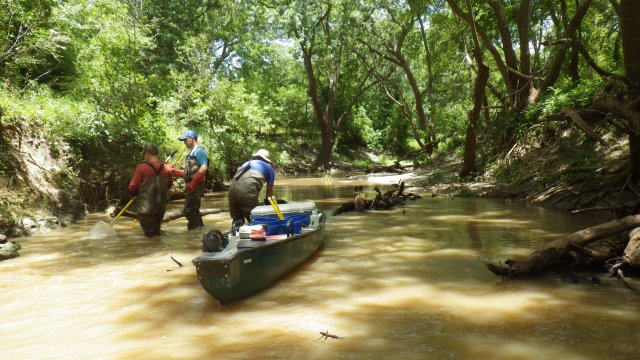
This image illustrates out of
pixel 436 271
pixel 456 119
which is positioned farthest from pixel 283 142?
pixel 436 271

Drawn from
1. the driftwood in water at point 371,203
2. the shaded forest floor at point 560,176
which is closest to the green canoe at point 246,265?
the shaded forest floor at point 560,176

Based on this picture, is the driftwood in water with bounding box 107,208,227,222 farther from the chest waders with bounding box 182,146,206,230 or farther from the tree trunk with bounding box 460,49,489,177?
the tree trunk with bounding box 460,49,489,177

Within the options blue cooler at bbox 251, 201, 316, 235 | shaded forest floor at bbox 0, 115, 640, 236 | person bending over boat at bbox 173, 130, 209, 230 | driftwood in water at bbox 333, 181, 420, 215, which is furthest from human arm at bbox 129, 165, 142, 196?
driftwood in water at bbox 333, 181, 420, 215

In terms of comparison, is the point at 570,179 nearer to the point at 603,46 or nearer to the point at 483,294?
the point at 483,294

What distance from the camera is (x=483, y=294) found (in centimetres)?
479

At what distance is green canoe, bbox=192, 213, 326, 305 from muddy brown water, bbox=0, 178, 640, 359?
16 cm

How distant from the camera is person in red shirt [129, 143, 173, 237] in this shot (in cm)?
802

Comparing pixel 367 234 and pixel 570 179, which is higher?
pixel 570 179

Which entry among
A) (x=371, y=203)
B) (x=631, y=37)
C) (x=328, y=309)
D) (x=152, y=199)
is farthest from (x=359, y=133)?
(x=328, y=309)

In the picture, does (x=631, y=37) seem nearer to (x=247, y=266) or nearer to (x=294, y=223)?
(x=294, y=223)

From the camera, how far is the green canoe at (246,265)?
14.0 feet

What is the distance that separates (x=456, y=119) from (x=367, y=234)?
66.7 ft

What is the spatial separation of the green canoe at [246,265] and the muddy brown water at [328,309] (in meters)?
0.16

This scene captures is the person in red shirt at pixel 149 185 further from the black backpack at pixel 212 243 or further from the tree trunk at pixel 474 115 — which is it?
the tree trunk at pixel 474 115
